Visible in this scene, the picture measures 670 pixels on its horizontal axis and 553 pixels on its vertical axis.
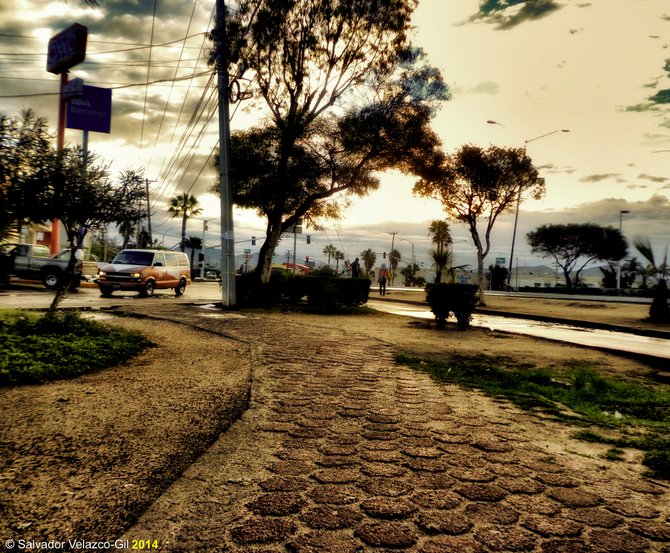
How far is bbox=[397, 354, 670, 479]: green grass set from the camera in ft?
11.2

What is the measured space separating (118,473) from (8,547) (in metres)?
0.71

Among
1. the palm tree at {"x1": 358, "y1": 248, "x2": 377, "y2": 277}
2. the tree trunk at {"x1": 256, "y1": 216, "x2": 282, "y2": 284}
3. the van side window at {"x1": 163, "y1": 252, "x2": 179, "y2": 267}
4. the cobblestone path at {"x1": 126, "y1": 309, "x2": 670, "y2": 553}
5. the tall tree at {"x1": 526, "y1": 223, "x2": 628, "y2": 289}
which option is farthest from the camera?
the palm tree at {"x1": 358, "y1": 248, "x2": 377, "y2": 277}

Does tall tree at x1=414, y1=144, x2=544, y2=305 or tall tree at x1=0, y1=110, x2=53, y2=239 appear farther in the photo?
tall tree at x1=414, y1=144, x2=544, y2=305

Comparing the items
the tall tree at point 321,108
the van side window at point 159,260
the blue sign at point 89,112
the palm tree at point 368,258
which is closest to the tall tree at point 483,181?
the tall tree at point 321,108

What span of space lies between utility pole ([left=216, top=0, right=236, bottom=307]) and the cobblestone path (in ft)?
36.9

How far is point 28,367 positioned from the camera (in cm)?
481

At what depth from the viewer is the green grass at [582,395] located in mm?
3410

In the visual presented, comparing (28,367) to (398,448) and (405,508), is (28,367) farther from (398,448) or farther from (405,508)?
(405,508)

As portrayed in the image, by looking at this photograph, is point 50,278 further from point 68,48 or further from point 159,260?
point 68,48

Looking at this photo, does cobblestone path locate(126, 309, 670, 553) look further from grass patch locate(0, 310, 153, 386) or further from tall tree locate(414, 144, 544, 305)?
tall tree locate(414, 144, 544, 305)

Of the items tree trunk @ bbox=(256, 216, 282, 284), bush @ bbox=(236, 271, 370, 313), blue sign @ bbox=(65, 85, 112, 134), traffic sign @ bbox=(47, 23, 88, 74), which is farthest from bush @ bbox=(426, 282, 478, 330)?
traffic sign @ bbox=(47, 23, 88, 74)

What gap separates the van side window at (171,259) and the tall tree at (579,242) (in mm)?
51125

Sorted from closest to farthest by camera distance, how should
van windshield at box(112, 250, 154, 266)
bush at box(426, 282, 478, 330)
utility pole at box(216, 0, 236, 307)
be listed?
1. bush at box(426, 282, 478, 330)
2. utility pole at box(216, 0, 236, 307)
3. van windshield at box(112, 250, 154, 266)

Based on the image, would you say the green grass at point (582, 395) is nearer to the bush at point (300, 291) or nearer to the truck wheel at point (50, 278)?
the bush at point (300, 291)
